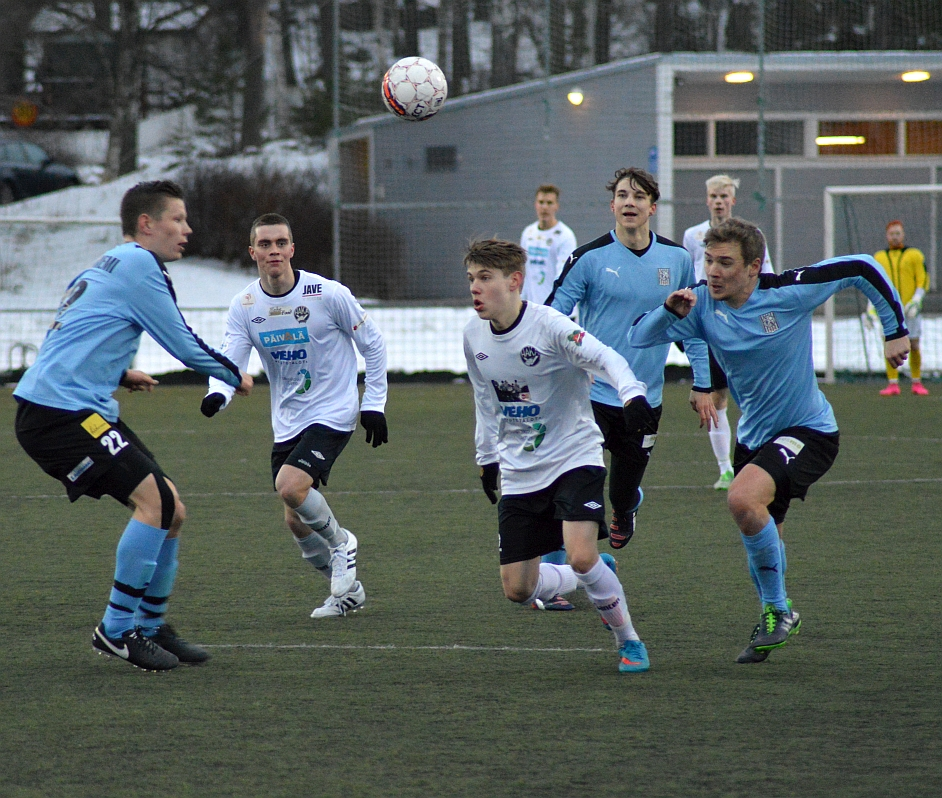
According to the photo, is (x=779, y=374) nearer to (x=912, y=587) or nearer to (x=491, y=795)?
(x=912, y=587)

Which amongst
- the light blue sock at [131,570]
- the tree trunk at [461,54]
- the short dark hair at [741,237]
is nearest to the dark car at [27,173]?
the tree trunk at [461,54]

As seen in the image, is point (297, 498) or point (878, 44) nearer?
point (297, 498)

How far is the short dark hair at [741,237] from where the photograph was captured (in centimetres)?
496

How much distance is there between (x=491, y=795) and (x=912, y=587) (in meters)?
3.38

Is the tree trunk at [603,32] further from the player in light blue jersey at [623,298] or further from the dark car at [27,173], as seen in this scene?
the player in light blue jersey at [623,298]

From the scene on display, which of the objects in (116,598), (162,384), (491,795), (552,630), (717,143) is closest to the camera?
(491,795)

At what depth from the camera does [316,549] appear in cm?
610

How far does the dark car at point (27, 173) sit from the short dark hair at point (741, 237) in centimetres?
2547

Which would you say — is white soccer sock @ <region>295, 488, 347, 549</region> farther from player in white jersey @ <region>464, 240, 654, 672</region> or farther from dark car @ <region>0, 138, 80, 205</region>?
dark car @ <region>0, 138, 80, 205</region>

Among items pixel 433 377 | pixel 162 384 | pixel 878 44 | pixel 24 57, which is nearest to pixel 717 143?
pixel 878 44

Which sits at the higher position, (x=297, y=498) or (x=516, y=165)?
(x=516, y=165)

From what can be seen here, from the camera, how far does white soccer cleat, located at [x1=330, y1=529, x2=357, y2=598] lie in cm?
587

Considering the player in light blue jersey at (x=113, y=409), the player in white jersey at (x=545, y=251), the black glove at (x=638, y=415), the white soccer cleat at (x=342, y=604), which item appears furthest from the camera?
the player in white jersey at (x=545, y=251)

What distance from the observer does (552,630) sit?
5551 millimetres
